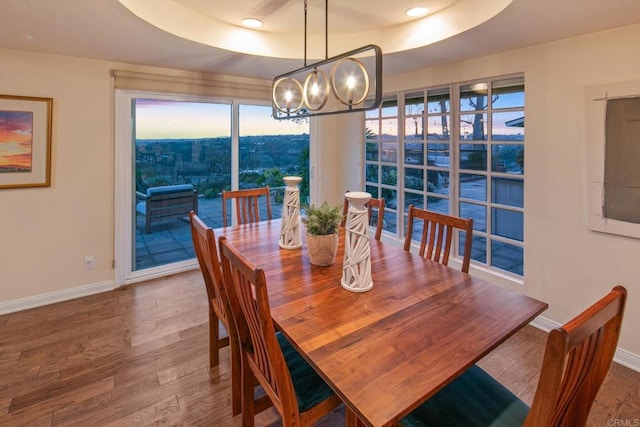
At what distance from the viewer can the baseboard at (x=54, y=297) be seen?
10.1 feet

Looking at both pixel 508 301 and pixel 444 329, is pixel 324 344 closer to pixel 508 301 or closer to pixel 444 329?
pixel 444 329

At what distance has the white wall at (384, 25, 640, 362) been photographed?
2328 mm

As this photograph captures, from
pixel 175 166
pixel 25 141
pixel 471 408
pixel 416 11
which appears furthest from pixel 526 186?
pixel 25 141

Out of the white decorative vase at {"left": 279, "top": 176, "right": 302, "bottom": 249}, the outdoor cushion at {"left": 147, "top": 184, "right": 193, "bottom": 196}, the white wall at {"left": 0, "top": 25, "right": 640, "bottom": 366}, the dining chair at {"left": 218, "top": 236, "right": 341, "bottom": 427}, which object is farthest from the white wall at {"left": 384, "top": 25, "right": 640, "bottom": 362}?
the outdoor cushion at {"left": 147, "top": 184, "right": 193, "bottom": 196}

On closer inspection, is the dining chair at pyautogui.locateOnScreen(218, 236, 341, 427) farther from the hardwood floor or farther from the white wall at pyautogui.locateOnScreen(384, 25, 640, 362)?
the white wall at pyautogui.locateOnScreen(384, 25, 640, 362)

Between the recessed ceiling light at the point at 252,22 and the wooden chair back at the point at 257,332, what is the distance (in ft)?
6.94

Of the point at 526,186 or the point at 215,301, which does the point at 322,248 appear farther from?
the point at 526,186

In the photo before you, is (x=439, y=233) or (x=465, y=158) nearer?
(x=439, y=233)

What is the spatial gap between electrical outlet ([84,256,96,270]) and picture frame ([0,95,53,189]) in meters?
0.78

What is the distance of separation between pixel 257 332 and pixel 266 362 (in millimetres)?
144

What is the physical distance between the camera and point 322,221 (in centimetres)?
199

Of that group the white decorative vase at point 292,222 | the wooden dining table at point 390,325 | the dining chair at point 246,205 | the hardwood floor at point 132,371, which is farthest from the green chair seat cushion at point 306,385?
the dining chair at point 246,205

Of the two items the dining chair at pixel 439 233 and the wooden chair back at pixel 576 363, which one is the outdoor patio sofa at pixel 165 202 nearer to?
the dining chair at pixel 439 233

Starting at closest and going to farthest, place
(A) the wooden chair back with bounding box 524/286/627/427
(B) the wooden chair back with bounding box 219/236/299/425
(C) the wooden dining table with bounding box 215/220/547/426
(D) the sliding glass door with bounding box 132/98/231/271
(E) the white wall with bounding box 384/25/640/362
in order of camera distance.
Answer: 1. (A) the wooden chair back with bounding box 524/286/627/427
2. (C) the wooden dining table with bounding box 215/220/547/426
3. (B) the wooden chair back with bounding box 219/236/299/425
4. (E) the white wall with bounding box 384/25/640/362
5. (D) the sliding glass door with bounding box 132/98/231/271
